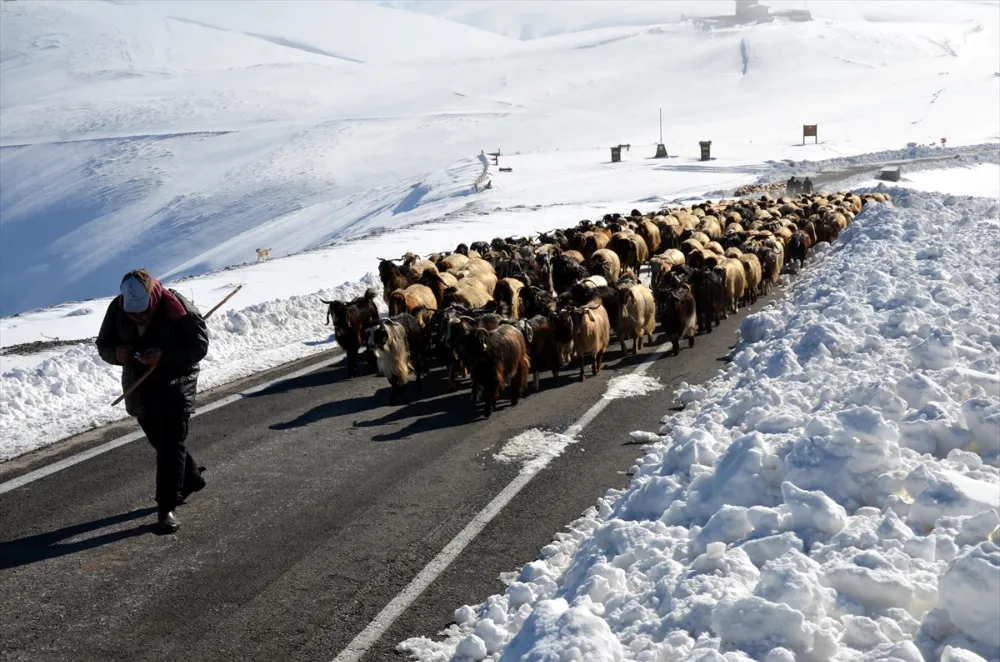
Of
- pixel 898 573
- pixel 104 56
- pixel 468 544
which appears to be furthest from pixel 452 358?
pixel 104 56

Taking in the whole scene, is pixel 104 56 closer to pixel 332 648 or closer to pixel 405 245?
pixel 405 245

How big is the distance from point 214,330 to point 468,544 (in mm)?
8680

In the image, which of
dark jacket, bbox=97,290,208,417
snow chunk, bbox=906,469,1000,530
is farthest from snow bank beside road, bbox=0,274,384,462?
snow chunk, bbox=906,469,1000,530

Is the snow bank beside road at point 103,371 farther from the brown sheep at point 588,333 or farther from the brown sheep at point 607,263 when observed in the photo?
the brown sheep at point 607,263

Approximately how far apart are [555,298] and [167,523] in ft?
26.0

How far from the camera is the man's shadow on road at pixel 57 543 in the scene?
7.20 metres

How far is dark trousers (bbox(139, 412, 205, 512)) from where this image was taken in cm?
757

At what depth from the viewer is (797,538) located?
545 centimetres

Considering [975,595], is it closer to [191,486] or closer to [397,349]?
[191,486]

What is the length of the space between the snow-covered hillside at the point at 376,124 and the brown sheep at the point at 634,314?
30.8m

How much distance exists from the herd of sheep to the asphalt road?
0.83m

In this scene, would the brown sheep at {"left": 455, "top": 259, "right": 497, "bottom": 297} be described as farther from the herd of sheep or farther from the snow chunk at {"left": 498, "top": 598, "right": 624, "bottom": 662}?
the snow chunk at {"left": 498, "top": 598, "right": 624, "bottom": 662}

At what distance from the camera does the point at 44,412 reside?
11023 millimetres

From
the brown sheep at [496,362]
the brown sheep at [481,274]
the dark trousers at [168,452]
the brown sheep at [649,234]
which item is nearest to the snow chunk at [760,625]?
the dark trousers at [168,452]
